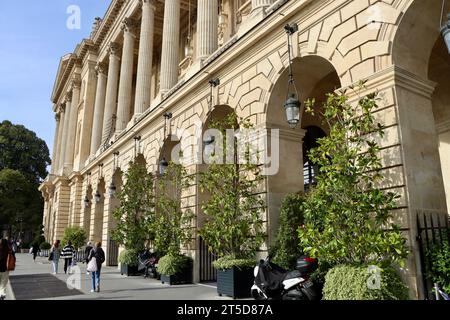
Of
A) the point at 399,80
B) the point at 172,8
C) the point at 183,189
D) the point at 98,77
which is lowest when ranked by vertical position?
the point at 183,189

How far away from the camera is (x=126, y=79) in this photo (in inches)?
1050

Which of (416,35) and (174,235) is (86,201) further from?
(416,35)

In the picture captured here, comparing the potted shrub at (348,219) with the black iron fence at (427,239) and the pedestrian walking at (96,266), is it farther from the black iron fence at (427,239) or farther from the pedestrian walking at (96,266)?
the pedestrian walking at (96,266)

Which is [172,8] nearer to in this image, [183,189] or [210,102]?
[210,102]

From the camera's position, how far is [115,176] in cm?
2508

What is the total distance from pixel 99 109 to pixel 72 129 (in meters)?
10.4

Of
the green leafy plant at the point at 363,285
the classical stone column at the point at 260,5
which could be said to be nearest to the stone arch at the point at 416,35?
the green leafy plant at the point at 363,285

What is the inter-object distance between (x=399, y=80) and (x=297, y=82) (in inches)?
152

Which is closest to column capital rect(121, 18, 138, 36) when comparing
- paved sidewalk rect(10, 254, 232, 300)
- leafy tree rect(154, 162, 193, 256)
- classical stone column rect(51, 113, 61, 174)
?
leafy tree rect(154, 162, 193, 256)

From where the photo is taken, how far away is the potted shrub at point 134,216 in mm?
17484

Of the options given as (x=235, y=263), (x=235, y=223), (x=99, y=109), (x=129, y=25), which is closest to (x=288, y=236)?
(x=235, y=263)
